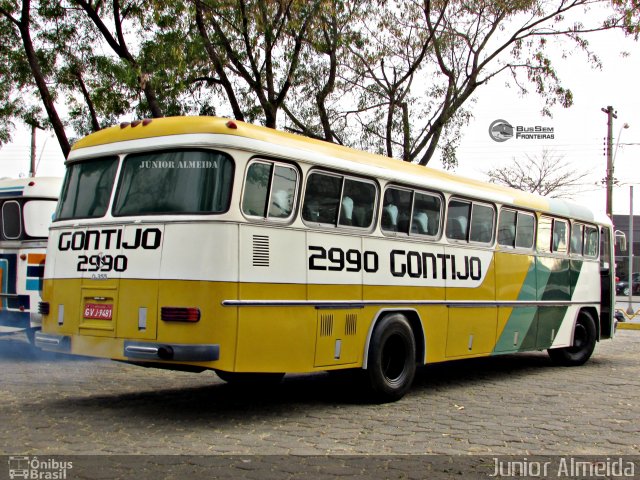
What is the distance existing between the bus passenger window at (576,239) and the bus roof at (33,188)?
847 centimetres

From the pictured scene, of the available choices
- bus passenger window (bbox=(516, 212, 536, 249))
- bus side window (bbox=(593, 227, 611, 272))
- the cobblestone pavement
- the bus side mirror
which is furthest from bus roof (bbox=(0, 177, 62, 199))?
the bus side mirror

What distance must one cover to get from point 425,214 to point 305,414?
117 inches

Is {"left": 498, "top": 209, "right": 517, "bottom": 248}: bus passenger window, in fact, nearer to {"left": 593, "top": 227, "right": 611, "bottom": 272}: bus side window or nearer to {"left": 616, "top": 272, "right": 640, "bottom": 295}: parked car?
{"left": 593, "top": 227, "right": 611, "bottom": 272}: bus side window

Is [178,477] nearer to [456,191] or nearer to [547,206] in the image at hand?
[456,191]

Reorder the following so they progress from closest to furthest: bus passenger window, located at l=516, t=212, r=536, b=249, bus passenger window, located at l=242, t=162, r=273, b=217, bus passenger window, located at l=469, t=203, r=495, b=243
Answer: bus passenger window, located at l=242, t=162, r=273, b=217 < bus passenger window, located at l=469, t=203, r=495, b=243 < bus passenger window, located at l=516, t=212, r=536, b=249

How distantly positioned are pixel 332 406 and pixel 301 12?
10.1 metres

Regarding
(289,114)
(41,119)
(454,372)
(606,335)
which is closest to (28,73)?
(41,119)

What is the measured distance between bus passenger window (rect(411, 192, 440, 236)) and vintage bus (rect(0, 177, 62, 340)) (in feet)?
20.5

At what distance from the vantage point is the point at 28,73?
17469 millimetres

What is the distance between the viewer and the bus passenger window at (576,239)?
13195 mm

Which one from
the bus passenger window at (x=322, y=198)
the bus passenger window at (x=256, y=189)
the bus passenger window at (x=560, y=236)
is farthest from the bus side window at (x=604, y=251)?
the bus passenger window at (x=256, y=189)

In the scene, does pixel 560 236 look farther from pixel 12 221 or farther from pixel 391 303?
pixel 12 221

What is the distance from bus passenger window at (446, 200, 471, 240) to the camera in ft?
32.9

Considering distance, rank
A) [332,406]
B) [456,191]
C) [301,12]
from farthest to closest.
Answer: [301,12], [456,191], [332,406]
